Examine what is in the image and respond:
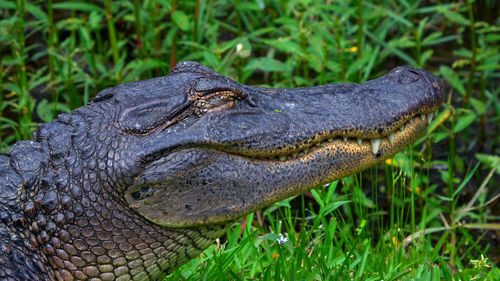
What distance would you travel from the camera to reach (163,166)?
2418mm

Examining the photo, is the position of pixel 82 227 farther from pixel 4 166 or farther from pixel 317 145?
pixel 317 145

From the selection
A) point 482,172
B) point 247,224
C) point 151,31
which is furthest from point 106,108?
point 482,172

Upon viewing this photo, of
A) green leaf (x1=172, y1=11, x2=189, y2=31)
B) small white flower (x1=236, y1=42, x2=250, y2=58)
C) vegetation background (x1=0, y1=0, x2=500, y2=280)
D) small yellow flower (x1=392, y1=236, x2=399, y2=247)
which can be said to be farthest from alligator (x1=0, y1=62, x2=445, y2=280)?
green leaf (x1=172, y1=11, x2=189, y2=31)

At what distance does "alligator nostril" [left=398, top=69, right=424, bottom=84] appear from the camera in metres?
2.79

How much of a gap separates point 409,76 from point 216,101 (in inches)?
32.6

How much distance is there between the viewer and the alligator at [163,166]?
2.43 meters

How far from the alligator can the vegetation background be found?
392 mm

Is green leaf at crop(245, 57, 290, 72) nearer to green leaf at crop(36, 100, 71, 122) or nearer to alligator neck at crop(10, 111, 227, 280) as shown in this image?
green leaf at crop(36, 100, 71, 122)

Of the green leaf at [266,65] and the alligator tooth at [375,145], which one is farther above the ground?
the alligator tooth at [375,145]

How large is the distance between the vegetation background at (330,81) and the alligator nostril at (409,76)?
0.52 m

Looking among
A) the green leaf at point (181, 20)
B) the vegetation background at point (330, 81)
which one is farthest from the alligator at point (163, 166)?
the green leaf at point (181, 20)

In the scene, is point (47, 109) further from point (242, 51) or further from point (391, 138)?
Result: point (391, 138)

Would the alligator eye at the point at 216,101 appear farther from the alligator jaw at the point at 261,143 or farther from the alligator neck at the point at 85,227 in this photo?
the alligator neck at the point at 85,227

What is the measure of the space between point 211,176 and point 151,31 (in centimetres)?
297
